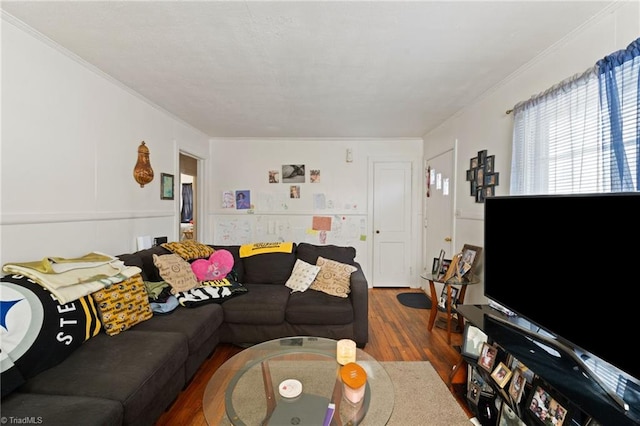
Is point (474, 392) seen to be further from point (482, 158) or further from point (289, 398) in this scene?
point (482, 158)

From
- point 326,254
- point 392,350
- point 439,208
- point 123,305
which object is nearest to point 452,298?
point 392,350

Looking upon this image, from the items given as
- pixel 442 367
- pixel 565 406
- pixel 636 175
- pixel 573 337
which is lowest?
pixel 442 367

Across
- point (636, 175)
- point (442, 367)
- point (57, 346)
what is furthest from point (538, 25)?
point (57, 346)

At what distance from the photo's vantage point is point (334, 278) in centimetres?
268

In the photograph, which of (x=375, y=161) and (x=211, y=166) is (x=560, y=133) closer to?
(x=375, y=161)

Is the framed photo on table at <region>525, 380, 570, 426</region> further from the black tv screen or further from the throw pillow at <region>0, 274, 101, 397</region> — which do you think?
the throw pillow at <region>0, 274, 101, 397</region>

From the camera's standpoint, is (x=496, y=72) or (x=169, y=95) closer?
(x=496, y=72)

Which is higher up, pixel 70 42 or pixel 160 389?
pixel 70 42

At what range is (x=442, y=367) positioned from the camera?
2182 mm

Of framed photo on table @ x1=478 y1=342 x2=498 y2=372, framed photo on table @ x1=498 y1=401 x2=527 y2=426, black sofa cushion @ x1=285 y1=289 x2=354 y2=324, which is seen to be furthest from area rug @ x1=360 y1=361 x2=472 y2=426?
black sofa cushion @ x1=285 y1=289 x2=354 y2=324

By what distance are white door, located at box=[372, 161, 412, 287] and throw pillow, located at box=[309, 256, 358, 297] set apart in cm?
155

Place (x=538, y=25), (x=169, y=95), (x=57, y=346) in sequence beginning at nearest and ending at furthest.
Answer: (x=57, y=346)
(x=538, y=25)
(x=169, y=95)

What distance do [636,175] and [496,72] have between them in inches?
50.6

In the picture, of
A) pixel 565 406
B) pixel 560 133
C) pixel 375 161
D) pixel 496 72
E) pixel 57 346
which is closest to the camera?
pixel 565 406
